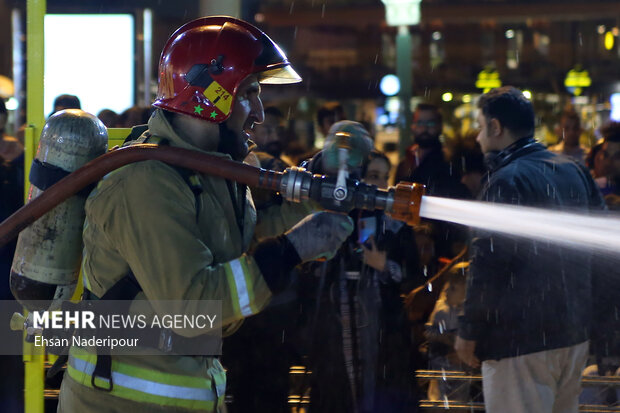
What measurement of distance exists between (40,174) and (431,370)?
3038 mm

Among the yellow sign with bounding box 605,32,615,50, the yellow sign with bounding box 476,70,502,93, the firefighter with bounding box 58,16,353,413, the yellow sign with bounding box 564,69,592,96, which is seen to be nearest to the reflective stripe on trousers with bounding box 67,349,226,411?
the firefighter with bounding box 58,16,353,413

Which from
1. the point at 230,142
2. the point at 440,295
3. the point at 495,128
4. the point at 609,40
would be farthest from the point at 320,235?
the point at 609,40

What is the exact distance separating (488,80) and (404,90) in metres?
6.05

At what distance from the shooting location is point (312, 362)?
5.11 meters

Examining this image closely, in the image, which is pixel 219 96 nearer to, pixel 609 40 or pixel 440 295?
pixel 440 295

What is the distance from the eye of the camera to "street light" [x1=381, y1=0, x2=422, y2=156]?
9547 millimetres

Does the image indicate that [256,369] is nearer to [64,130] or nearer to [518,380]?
[518,380]

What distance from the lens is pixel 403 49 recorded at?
10.9 metres

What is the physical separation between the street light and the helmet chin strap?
6907 mm

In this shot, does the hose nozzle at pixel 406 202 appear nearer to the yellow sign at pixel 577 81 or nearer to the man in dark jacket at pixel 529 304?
the man in dark jacket at pixel 529 304

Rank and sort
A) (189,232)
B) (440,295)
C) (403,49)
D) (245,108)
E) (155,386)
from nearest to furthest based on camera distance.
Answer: (189,232)
(155,386)
(245,108)
(440,295)
(403,49)

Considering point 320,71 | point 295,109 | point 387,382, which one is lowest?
point 387,382

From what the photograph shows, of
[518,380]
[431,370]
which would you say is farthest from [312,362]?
[518,380]

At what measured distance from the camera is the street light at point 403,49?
31.3 feet
